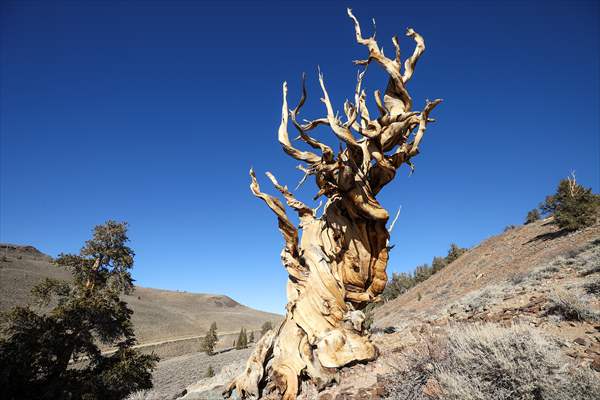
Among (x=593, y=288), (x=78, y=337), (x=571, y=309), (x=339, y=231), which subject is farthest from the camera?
(x=78, y=337)

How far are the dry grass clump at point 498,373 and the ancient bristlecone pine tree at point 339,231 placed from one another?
195 cm

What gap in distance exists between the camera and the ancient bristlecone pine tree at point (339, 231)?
5273 mm

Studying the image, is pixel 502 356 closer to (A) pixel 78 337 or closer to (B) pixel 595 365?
(B) pixel 595 365

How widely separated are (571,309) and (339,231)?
3.43 meters

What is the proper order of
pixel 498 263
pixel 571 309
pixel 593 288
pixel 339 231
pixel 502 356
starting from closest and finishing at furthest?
pixel 502 356 < pixel 571 309 < pixel 593 288 < pixel 339 231 < pixel 498 263

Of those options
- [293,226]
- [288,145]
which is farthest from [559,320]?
[288,145]

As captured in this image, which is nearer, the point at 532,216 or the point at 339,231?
the point at 339,231

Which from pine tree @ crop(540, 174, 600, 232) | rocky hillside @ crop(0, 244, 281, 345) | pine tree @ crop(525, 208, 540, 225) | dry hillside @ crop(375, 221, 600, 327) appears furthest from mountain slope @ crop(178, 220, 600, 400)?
pine tree @ crop(525, 208, 540, 225)

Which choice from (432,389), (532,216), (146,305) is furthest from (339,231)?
(146,305)

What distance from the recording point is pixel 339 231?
600cm

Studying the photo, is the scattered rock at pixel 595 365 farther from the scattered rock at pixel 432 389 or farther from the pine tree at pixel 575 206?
the pine tree at pixel 575 206

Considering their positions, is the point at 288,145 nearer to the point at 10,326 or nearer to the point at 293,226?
the point at 293,226

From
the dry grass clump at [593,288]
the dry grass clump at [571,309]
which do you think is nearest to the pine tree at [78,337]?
the dry grass clump at [571,309]

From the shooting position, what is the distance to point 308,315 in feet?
17.9
